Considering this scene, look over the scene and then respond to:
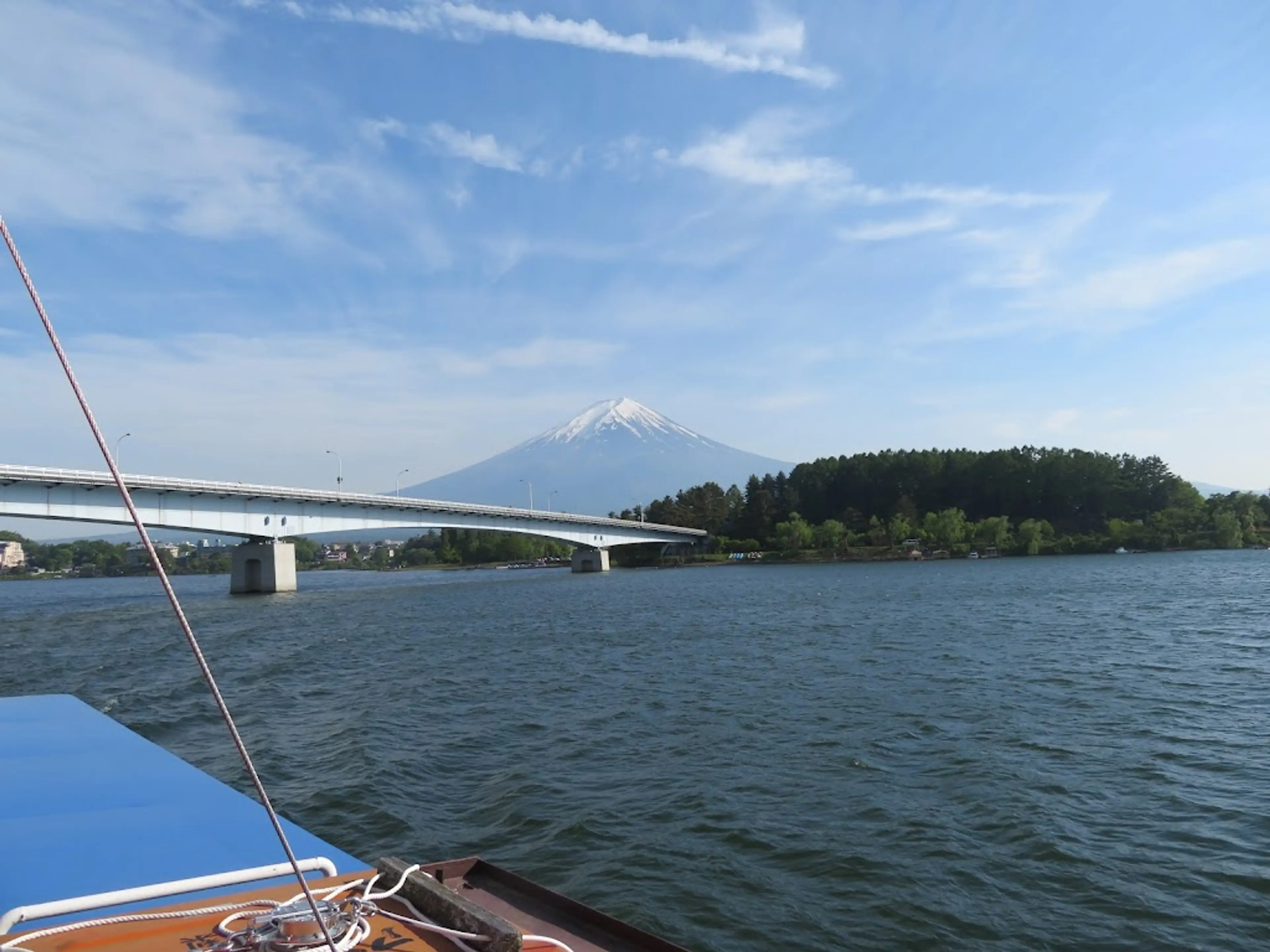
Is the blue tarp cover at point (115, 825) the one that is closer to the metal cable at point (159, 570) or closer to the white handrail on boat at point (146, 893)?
the white handrail on boat at point (146, 893)

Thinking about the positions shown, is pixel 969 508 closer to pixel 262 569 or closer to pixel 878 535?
pixel 878 535

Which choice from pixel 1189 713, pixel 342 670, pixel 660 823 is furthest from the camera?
pixel 342 670

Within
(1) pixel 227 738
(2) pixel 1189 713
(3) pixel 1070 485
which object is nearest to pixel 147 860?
(1) pixel 227 738

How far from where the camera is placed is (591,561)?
9500 centimetres

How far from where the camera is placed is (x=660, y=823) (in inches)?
375

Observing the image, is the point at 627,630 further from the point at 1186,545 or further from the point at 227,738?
Result: the point at 1186,545

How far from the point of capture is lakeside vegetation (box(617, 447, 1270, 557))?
91.1 m

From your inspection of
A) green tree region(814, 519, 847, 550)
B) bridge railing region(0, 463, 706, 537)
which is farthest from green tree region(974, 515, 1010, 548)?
bridge railing region(0, 463, 706, 537)

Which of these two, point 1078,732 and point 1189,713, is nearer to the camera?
point 1078,732

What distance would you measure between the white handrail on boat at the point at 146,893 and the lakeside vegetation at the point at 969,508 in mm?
96889

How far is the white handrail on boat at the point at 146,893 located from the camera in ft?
12.1

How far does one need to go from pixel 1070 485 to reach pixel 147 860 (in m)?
114

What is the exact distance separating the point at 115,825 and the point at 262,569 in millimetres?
53866

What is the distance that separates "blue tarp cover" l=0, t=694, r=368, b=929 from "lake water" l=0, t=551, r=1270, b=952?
2558 mm
